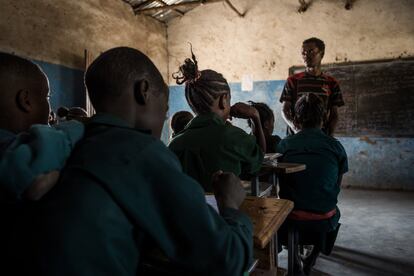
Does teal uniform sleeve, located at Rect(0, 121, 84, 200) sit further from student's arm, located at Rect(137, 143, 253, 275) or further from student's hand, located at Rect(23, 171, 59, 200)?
student's arm, located at Rect(137, 143, 253, 275)

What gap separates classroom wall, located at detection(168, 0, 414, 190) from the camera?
5824 millimetres

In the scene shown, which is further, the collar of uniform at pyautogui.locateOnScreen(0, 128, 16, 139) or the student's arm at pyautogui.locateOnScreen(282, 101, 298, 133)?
the student's arm at pyautogui.locateOnScreen(282, 101, 298, 133)

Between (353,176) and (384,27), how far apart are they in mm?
2587

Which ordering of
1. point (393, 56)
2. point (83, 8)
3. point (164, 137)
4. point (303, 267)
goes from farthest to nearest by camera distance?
point (164, 137)
point (393, 56)
point (83, 8)
point (303, 267)

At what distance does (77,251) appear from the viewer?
0.61m

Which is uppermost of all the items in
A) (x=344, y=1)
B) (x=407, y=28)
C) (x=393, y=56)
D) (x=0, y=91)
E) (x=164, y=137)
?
(x=344, y=1)

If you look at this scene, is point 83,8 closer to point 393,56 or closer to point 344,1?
point 344,1

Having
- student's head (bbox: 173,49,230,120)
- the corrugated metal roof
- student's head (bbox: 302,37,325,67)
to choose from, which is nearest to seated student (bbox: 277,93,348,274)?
student's head (bbox: 173,49,230,120)

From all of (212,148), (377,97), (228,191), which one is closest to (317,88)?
(212,148)

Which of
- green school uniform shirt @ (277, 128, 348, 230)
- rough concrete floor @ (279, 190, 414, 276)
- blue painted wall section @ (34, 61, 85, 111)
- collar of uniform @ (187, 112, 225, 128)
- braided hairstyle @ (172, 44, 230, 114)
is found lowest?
rough concrete floor @ (279, 190, 414, 276)

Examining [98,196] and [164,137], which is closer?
[98,196]

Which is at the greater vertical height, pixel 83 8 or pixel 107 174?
pixel 83 8

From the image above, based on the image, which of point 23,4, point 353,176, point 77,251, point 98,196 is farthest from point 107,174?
point 353,176

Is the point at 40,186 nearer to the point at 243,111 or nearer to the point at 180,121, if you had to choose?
the point at 243,111
